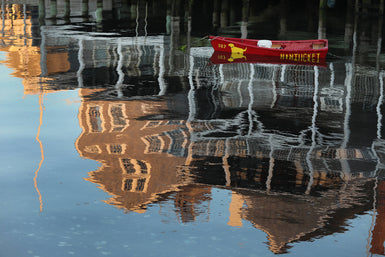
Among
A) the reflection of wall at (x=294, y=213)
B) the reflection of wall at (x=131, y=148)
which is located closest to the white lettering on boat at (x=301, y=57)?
the reflection of wall at (x=131, y=148)

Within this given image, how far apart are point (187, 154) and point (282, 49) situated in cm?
1387

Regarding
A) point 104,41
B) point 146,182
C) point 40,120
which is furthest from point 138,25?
point 146,182

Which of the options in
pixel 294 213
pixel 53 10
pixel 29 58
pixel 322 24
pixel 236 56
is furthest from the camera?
pixel 53 10

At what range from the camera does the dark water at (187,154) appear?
9.82 metres

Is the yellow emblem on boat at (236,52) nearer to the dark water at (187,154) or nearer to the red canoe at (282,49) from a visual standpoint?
the red canoe at (282,49)

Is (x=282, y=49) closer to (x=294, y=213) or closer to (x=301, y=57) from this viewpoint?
(x=301, y=57)

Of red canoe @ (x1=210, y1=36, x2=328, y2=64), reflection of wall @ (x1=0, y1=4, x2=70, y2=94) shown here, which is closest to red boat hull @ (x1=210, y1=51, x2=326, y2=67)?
red canoe @ (x1=210, y1=36, x2=328, y2=64)

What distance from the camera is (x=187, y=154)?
13.9 metres

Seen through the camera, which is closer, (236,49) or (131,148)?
(131,148)

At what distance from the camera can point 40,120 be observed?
1714cm

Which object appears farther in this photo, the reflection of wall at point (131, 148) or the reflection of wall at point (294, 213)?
the reflection of wall at point (131, 148)

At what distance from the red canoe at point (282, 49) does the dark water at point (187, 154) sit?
0.90 meters

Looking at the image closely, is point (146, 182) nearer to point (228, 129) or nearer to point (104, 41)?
point (228, 129)

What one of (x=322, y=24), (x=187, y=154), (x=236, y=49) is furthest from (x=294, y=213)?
(x=322, y=24)
